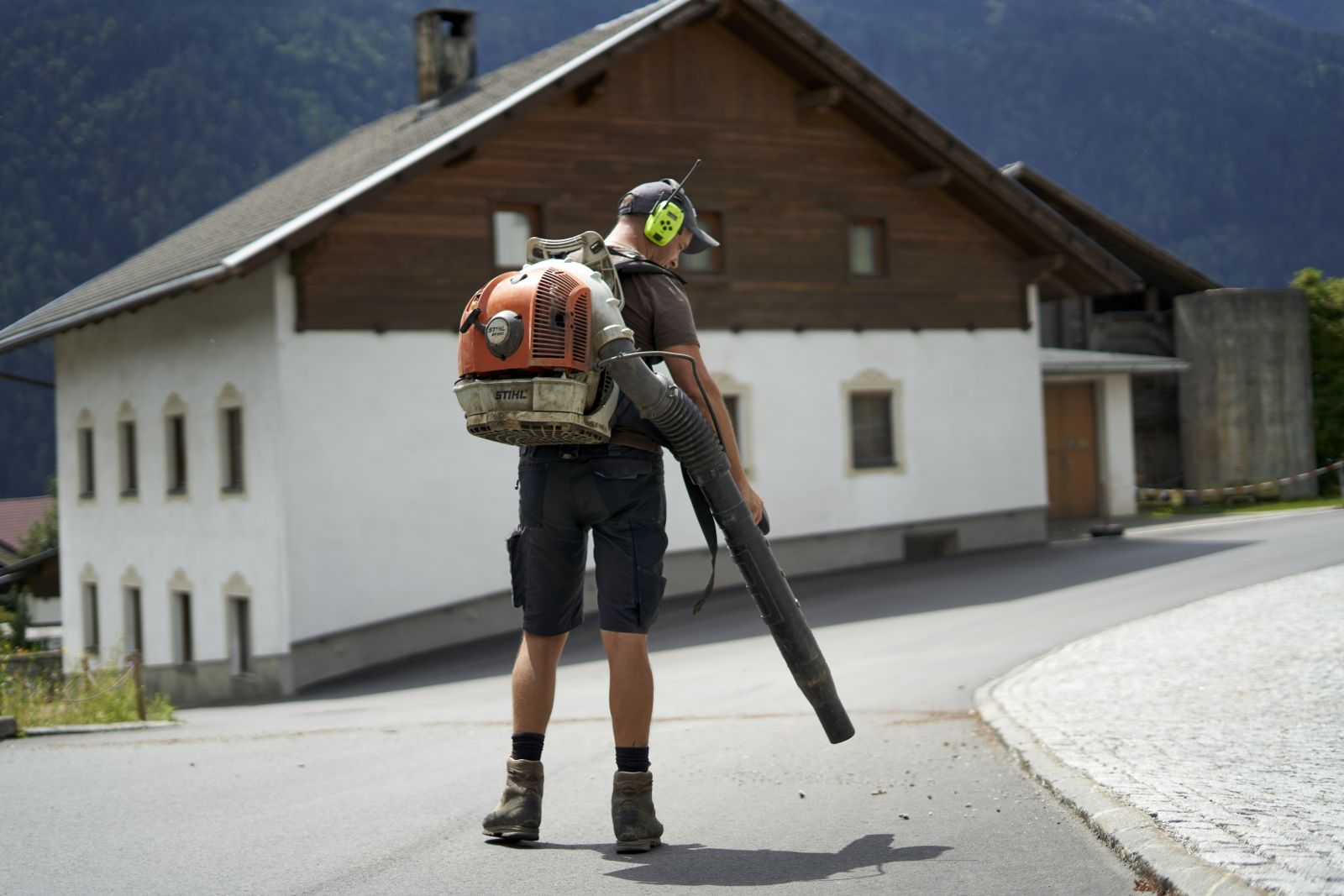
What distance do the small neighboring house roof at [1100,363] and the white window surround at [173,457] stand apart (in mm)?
13624

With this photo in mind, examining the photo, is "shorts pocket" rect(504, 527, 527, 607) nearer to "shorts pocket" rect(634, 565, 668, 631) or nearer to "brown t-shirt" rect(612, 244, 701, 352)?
"shorts pocket" rect(634, 565, 668, 631)

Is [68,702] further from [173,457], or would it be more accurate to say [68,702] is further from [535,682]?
[173,457]

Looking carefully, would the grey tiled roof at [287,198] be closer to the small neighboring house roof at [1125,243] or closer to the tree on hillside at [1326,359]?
the small neighboring house roof at [1125,243]

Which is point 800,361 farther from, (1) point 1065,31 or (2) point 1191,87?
(1) point 1065,31

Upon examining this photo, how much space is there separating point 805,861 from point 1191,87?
11678 cm

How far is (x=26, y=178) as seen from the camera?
75.5 m

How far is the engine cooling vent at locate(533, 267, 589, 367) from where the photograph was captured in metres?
5.12

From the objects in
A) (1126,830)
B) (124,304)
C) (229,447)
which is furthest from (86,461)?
(1126,830)

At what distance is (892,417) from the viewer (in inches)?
904

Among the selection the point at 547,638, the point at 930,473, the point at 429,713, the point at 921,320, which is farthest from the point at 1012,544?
the point at 547,638

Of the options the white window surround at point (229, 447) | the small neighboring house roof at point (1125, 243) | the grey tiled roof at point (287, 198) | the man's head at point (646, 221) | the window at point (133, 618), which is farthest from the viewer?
the small neighboring house roof at point (1125, 243)

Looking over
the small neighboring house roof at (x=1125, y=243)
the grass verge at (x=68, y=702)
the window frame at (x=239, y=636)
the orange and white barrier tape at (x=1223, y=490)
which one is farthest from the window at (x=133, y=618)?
the small neighboring house roof at (x=1125, y=243)

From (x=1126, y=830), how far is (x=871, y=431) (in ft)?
58.6

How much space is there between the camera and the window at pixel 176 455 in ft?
70.6
